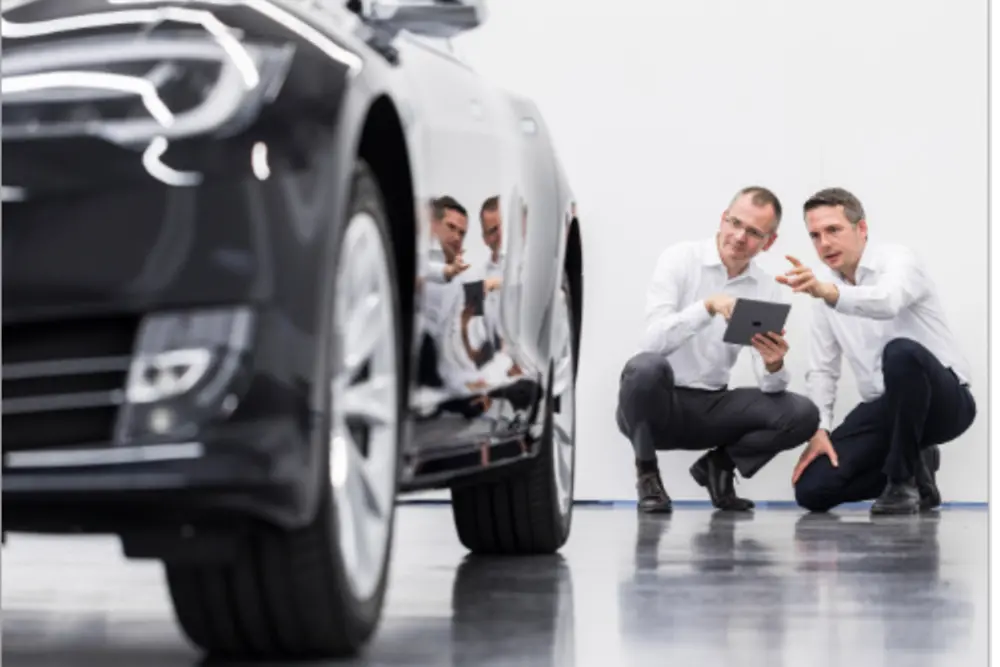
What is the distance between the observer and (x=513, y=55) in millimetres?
9422

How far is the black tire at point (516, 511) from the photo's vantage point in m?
5.50

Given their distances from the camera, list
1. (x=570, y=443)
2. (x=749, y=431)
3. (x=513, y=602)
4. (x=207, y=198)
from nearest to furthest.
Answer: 1. (x=207, y=198)
2. (x=513, y=602)
3. (x=570, y=443)
4. (x=749, y=431)

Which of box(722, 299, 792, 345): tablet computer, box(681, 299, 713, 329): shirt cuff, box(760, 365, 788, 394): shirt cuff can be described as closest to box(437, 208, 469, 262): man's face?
box(681, 299, 713, 329): shirt cuff

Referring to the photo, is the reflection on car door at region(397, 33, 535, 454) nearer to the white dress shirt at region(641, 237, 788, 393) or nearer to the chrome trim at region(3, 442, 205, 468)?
the chrome trim at region(3, 442, 205, 468)

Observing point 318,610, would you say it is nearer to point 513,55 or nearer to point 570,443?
point 570,443

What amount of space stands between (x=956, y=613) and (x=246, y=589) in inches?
67.2

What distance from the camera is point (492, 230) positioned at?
4297 mm

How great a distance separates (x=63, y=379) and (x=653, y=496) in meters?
5.78

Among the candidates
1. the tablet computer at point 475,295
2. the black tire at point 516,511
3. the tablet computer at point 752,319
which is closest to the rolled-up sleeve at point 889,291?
the tablet computer at point 752,319

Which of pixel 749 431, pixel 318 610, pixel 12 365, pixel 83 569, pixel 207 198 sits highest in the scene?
pixel 207 198

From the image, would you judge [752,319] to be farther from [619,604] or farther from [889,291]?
[619,604]

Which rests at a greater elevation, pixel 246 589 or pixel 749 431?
pixel 246 589

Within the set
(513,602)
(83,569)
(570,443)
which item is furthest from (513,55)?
(513,602)

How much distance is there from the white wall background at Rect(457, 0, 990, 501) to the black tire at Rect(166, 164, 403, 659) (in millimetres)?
5996
